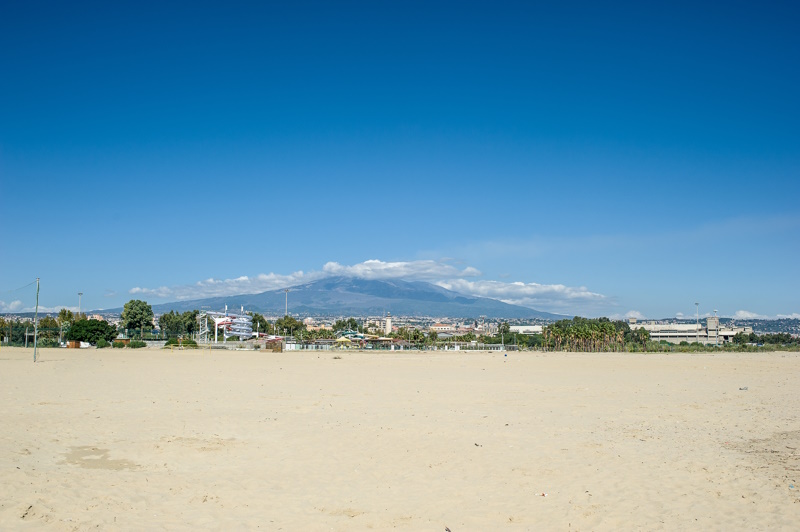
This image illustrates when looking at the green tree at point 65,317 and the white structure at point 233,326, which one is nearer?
the green tree at point 65,317

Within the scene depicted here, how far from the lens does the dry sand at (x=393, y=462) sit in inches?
304

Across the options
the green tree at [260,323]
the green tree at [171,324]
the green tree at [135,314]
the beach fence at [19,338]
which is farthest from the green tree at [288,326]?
the beach fence at [19,338]

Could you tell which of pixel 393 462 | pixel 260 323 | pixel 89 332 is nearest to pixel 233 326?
pixel 260 323

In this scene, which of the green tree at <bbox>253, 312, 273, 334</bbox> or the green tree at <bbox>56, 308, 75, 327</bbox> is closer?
Answer: the green tree at <bbox>56, 308, 75, 327</bbox>

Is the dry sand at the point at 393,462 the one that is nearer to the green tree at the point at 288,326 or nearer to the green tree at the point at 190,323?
the green tree at the point at 190,323

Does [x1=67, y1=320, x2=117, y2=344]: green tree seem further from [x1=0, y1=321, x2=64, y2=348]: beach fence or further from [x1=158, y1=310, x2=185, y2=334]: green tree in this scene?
[x1=158, y1=310, x2=185, y2=334]: green tree

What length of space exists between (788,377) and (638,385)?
1009 centimetres

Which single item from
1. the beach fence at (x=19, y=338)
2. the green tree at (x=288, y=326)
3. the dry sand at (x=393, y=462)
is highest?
the green tree at (x=288, y=326)

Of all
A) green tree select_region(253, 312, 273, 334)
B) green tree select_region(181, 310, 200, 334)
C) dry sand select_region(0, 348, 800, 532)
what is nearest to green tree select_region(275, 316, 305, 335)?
green tree select_region(253, 312, 273, 334)

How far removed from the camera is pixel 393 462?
418 inches

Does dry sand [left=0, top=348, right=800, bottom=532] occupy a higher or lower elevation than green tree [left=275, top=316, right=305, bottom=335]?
lower

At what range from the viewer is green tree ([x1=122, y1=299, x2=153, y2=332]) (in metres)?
99.1

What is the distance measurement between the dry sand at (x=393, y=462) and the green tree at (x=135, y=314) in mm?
85536

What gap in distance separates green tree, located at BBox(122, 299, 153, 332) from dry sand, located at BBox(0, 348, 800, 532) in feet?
281
